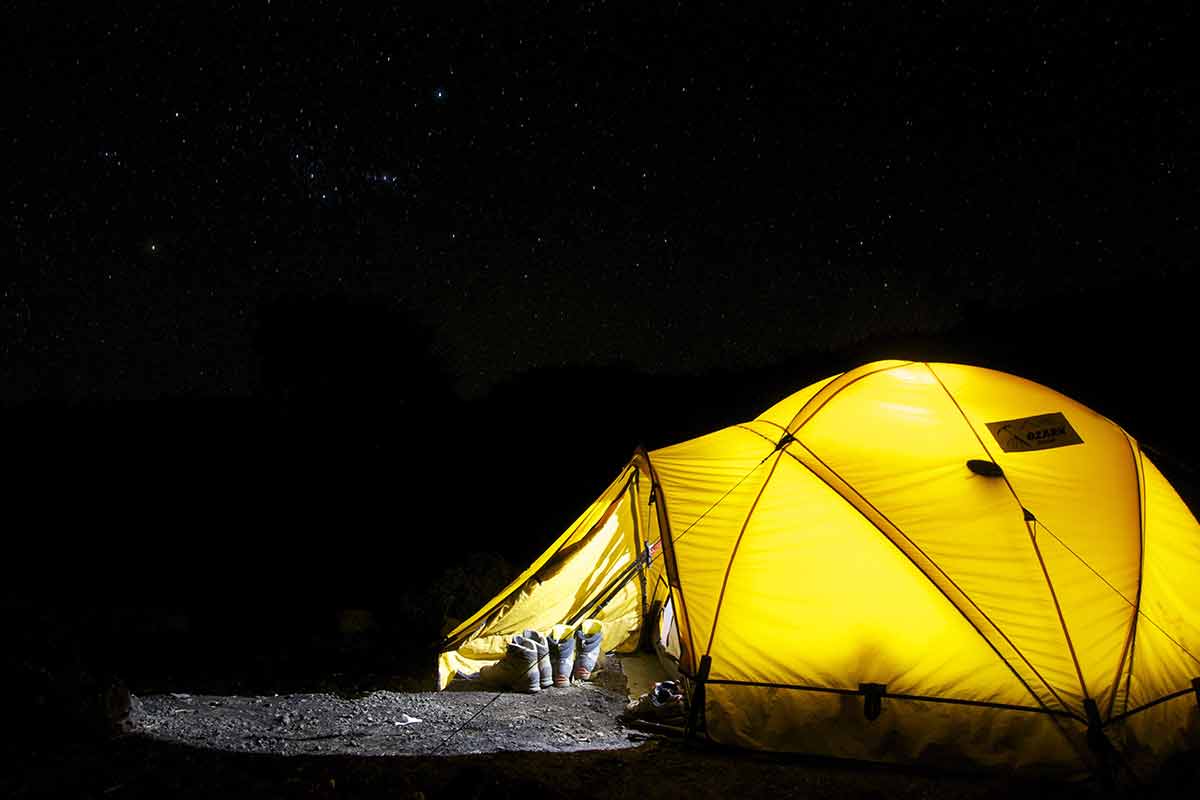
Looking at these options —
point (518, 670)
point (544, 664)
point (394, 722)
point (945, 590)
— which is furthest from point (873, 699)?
point (394, 722)

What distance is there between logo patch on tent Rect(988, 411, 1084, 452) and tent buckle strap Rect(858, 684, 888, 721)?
2198mm

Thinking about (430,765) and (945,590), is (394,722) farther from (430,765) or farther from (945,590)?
(945,590)

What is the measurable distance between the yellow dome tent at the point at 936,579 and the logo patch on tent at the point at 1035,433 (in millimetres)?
17

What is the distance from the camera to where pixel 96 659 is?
8.90 metres

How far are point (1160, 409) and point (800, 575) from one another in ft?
49.9

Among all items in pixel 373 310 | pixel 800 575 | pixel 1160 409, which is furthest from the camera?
pixel 373 310

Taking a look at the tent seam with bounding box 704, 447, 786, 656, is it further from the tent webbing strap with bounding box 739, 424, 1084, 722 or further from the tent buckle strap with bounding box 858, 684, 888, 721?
the tent buckle strap with bounding box 858, 684, 888, 721

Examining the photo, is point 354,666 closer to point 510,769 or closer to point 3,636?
point 3,636

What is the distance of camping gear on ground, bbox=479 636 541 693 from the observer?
295 inches

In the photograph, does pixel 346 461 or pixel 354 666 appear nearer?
pixel 354 666

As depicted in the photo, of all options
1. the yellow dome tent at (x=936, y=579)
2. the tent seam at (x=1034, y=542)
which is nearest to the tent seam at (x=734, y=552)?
the yellow dome tent at (x=936, y=579)

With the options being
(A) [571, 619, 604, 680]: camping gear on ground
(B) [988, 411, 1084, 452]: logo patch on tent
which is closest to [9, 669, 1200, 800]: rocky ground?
(A) [571, 619, 604, 680]: camping gear on ground

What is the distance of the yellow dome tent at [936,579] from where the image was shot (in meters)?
5.33

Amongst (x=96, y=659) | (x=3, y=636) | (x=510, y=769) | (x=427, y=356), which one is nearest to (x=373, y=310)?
(x=427, y=356)
